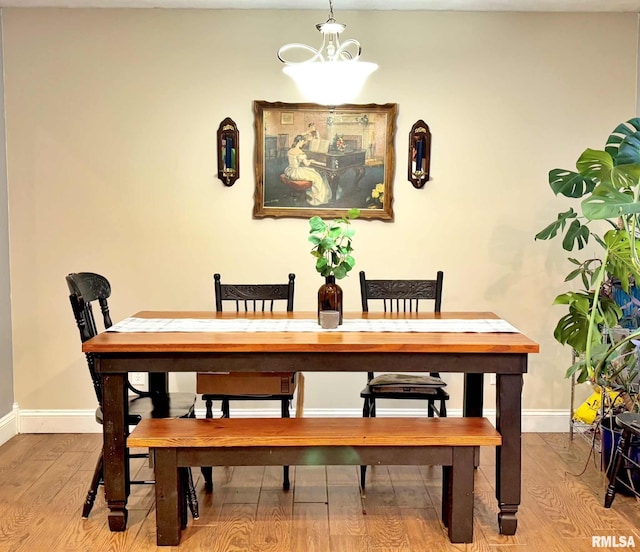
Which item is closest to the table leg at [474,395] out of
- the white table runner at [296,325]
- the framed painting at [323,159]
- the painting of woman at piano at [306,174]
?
the white table runner at [296,325]

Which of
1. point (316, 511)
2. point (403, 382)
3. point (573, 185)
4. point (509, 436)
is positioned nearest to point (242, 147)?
point (403, 382)

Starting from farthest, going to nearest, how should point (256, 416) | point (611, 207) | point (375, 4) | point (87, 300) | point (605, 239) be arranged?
1. point (256, 416)
2. point (375, 4)
3. point (605, 239)
4. point (87, 300)
5. point (611, 207)

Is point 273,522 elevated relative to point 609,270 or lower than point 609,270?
lower

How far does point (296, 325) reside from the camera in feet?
9.36

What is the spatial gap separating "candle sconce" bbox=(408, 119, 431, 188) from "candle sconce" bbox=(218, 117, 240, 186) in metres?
1.02

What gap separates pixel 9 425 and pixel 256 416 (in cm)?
143

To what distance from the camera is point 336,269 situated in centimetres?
277

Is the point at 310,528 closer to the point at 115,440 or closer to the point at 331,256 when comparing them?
the point at 115,440

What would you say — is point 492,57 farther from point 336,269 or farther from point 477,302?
point 336,269

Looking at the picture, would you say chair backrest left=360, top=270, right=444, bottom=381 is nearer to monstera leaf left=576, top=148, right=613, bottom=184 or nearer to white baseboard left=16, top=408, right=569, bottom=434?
white baseboard left=16, top=408, right=569, bottom=434

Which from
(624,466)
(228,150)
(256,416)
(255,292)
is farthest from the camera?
(256,416)

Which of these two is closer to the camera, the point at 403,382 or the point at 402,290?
the point at 403,382

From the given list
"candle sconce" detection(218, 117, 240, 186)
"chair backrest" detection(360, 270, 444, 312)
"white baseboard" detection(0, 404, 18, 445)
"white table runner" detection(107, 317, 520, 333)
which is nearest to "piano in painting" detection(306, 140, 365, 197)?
"candle sconce" detection(218, 117, 240, 186)

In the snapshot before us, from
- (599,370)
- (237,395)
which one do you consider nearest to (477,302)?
(599,370)
